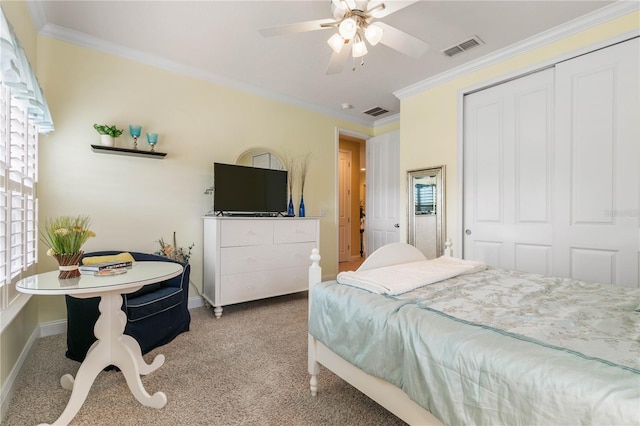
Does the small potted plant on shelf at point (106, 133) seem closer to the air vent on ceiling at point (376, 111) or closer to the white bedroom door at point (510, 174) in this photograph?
the air vent on ceiling at point (376, 111)

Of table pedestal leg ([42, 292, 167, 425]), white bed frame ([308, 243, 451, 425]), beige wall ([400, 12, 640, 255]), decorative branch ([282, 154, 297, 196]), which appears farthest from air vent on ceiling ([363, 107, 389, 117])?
table pedestal leg ([42, 292, 167, 425])

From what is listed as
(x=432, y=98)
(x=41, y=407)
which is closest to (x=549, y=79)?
(x=432, y=98)

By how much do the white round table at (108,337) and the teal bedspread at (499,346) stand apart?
95cm

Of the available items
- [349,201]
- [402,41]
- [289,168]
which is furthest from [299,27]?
[349,201]

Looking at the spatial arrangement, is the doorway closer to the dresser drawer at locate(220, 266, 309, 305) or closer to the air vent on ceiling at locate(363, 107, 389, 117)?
the air vent on ceiling at locate(363, 107, 389, 117)

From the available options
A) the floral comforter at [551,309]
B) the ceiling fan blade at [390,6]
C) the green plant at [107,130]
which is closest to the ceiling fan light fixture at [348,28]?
the ceiling fan blade at [390,6]

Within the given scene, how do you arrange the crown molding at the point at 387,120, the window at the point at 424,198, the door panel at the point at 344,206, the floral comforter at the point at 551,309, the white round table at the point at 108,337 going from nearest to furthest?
the floral comforter at the point at 551,309 → the white round table at the point at 108,337 → the window at the point at 424,198 → the crown molding at the point at 387,120 → the door panel at the point at 344,206

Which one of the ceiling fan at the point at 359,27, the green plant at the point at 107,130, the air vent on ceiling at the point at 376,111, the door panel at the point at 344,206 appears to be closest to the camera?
the ceiling fan at the point at 359,27

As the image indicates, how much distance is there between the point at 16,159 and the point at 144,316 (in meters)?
1.30

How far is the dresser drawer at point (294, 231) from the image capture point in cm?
344

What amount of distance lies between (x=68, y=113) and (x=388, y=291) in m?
3.16

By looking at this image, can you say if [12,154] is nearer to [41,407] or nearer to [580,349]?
[41,407]

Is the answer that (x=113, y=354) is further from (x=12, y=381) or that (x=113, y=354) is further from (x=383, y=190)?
(x=383, y=190)

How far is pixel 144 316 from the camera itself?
6.95 feet
